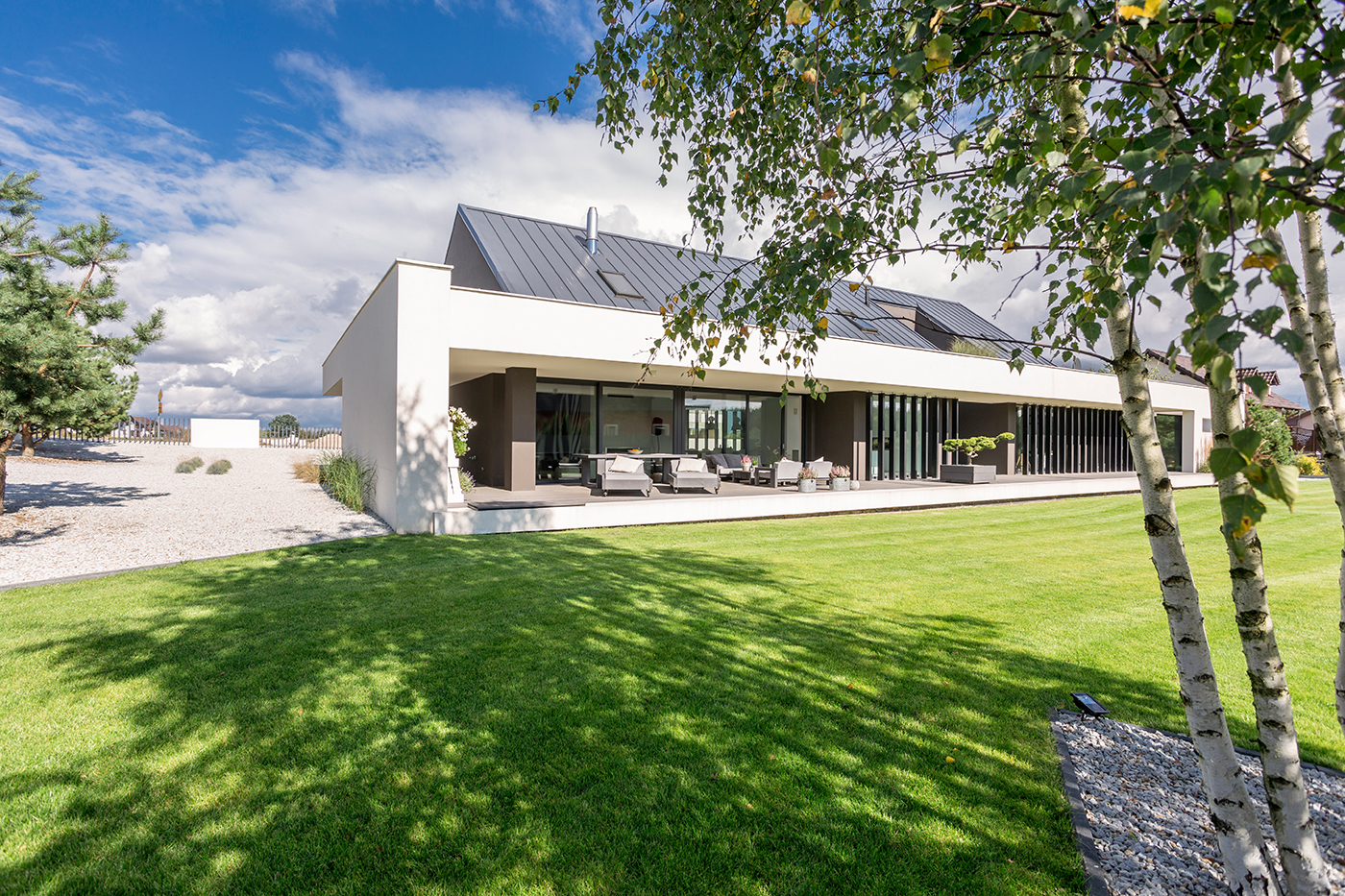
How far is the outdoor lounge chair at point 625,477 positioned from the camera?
13188 mm

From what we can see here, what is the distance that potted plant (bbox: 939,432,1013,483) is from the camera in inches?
741

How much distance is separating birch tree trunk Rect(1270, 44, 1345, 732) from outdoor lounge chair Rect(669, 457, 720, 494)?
11716mm

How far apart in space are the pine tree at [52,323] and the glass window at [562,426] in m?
8.26

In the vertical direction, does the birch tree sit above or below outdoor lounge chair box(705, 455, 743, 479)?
above

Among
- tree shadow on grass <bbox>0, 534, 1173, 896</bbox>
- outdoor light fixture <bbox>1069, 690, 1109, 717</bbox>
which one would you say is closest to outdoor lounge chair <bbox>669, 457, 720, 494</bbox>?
tree shadow on grass <bbox>0, 534, 1173, 896</bbox>

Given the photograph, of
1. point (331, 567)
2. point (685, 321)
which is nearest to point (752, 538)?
point (331, 567)

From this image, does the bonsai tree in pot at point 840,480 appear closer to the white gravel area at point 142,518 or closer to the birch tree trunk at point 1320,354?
the white gravel area at point 142,518

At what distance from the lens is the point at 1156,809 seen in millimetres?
2572

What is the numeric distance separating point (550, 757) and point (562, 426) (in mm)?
13481

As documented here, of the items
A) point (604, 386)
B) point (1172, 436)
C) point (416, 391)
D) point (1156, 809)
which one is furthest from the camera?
point (1172, 436)

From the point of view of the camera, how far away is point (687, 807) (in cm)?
255

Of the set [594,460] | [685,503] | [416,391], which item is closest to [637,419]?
[594,460]

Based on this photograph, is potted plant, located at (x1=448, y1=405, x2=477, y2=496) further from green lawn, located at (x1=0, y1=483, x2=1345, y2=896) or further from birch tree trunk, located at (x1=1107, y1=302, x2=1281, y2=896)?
birch tree trunk, located at (x1=1107, y1=302, x2=1281, y2=896)

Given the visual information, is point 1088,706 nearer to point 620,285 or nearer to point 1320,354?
point 1320,354
